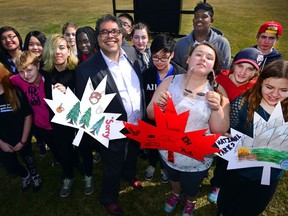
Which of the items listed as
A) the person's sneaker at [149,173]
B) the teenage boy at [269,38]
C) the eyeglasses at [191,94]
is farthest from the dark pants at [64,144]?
the teenage boy at [269,38]

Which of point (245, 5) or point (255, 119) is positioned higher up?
point (245, 5)

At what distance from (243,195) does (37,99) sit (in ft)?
8.75

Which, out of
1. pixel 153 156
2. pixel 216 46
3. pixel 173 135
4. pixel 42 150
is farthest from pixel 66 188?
pixel 216 46

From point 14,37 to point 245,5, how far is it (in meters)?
18.7

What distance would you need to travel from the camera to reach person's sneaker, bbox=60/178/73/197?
3.38m

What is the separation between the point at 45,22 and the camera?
14688 mm

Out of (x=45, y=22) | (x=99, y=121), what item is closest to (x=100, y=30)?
(x=99, y=121)

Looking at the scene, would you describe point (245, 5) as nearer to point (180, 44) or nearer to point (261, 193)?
point (180, 44)

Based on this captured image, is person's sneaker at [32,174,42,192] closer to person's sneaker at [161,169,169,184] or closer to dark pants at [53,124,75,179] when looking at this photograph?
dark pants at [53,124,75,179]

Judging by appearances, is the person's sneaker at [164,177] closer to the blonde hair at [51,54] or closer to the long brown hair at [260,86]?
the long brown hair at [260,86]

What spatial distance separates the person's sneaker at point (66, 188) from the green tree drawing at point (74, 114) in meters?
1.62

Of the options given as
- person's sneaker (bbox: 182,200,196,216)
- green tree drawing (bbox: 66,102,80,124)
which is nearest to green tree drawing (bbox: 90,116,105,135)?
green tree drawing (bbox: 66,102,80,124)

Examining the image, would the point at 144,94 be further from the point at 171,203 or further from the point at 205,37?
the point at 205,37

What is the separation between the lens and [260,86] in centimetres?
200
